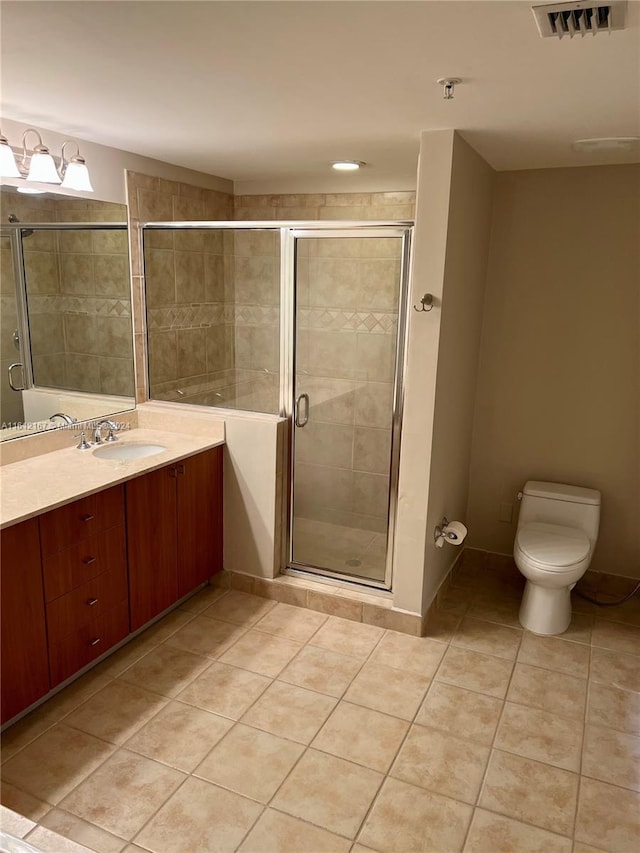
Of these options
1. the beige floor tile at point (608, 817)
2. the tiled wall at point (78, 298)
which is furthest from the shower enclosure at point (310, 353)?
the beige floor tile at point (608, 817)

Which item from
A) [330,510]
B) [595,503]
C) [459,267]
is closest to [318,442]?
[330,510]

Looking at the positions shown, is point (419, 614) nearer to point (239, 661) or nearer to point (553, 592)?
point (553, 592)

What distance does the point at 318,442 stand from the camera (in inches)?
141

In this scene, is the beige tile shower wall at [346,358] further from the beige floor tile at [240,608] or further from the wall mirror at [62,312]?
the wall mirror at [62,312]

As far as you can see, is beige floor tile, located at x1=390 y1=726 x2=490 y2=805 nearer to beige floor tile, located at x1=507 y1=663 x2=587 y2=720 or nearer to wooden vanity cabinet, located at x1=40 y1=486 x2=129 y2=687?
beige floor tile, located at x1=507 y1=663 x2=587 y2=720

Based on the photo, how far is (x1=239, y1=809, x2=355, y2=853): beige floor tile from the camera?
1930 mm

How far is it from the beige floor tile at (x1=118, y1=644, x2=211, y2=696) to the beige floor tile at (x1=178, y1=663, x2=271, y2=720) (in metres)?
0.05

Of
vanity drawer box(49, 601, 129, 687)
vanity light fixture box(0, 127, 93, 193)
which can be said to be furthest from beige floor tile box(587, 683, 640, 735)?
vanity light fixture box(0, 127, 93, 193)

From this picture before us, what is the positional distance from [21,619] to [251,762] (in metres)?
0.97

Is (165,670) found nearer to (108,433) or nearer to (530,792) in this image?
(108,433)

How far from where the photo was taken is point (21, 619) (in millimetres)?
2270

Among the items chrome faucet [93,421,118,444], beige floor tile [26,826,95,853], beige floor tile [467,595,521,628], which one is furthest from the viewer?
beige floor tile [467,595,521,628]

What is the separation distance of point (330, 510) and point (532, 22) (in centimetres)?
269

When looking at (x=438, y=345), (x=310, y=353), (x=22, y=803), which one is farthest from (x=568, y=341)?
(x=22, y=803)
